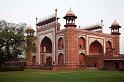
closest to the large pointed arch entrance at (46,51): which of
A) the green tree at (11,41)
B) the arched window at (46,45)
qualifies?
the arched window at (46,45)

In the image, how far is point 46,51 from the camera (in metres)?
46.9

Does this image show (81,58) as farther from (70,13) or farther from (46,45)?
(46,45)

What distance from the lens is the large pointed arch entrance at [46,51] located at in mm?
44906

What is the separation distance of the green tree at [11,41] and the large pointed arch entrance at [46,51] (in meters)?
14.6

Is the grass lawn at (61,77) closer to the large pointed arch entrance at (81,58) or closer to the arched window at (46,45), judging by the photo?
the large pointed arch entrance at (81,58)

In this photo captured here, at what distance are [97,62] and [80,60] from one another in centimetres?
261

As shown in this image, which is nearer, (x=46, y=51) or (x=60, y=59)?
(x=60, y=59)

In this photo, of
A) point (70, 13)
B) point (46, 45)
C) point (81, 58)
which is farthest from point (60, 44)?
point (46, 45)

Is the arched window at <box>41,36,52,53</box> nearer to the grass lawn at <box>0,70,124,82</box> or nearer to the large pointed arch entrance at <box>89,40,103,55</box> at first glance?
the large pointed arch entrance at <box>89,40,103,55</box>

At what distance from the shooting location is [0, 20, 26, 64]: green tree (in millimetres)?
28875

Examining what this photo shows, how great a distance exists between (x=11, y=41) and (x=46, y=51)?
17.8m

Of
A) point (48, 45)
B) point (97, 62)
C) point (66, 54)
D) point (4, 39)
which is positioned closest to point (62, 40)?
point (66, 54)

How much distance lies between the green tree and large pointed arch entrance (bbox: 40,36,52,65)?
14570 millimetres

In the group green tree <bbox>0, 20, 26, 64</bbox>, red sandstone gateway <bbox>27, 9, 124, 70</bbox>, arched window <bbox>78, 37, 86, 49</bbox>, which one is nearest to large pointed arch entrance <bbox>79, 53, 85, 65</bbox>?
red sandstone gateway <bbox>27, 9, 124, 70</bbox>
